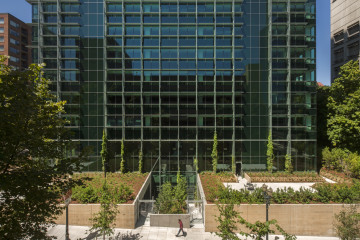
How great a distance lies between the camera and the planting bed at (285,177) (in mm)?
28047

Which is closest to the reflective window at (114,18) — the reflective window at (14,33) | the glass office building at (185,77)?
the glass office building at (185,77)

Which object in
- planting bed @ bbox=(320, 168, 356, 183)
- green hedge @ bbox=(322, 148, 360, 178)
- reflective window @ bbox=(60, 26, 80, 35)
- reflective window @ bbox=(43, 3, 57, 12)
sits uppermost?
reflective window @ bbox=(43, 3, 57, 12)

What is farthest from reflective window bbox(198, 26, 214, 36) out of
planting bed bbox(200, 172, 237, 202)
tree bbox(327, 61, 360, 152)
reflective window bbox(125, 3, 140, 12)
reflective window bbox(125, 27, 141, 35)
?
planting bed bbox(200, 172, 237, 202)

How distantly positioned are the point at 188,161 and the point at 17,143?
25493mm

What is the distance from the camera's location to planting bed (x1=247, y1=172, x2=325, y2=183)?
28047mm

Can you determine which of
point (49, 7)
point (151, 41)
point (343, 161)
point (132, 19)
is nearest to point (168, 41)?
point (151, 41)

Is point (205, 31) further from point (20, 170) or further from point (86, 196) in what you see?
point (20, 170)

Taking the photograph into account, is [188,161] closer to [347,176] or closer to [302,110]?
[302,110]

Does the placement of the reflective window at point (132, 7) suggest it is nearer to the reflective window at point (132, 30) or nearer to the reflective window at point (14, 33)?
the reflective window at point (132, 30)

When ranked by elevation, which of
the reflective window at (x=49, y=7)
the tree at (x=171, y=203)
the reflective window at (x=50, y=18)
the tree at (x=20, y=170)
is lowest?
the tree at (x=171, y=203)

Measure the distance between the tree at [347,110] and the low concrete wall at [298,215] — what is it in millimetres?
16100

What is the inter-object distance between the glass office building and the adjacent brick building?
45120 millimetres

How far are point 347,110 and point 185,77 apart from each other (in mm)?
24333

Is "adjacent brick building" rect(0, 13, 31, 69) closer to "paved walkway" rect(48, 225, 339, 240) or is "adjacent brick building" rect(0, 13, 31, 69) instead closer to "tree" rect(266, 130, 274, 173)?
"paved walkway" rect(48, 225, 339, 240)
